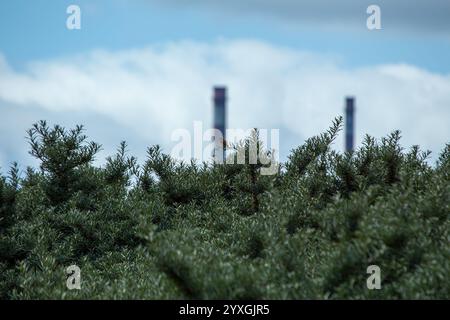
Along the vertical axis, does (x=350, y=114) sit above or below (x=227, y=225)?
above

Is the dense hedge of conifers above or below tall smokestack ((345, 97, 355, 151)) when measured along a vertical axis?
below

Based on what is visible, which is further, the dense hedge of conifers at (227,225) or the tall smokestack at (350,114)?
the tall smokestack at (350,114)

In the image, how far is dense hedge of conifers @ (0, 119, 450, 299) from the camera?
194 inches

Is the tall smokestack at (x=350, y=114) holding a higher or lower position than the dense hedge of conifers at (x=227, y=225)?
higher

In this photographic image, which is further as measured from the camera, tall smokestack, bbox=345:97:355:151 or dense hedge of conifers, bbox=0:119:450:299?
tall smokestack, bbox=345:97:355:151

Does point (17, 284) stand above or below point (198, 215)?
below

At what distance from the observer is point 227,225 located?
8172mm

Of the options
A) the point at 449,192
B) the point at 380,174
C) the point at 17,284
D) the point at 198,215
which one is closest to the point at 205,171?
the point at 198,215

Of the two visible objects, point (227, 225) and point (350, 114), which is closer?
point (227, 225)

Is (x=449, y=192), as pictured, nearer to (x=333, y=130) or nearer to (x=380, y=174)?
(x=380, y=174)

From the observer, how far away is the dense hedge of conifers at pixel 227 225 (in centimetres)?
492
